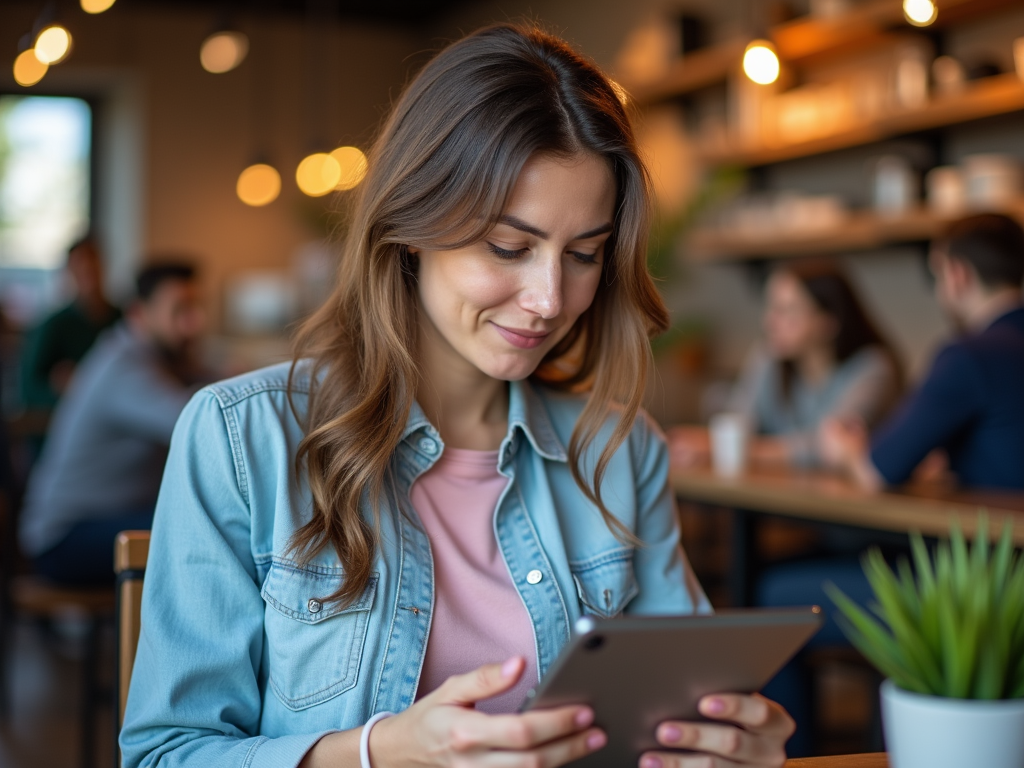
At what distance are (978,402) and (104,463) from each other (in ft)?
7.96

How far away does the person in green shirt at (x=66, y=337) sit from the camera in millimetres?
4887

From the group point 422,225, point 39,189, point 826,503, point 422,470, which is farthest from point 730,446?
point 39,189

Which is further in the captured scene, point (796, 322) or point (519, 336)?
point (796, 322)

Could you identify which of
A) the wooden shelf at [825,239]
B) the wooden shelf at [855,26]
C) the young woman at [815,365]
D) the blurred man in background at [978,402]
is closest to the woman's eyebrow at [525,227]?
the blurred man in background at [978,402]

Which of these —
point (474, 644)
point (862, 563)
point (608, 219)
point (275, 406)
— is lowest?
point (862, 563)

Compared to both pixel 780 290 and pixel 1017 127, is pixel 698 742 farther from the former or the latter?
pixel 1017 127

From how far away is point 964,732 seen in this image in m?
0.77

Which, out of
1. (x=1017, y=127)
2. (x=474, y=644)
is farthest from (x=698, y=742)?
(x=1017, y=127)

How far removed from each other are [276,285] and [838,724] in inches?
201

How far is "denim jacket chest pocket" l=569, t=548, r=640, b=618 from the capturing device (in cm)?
127

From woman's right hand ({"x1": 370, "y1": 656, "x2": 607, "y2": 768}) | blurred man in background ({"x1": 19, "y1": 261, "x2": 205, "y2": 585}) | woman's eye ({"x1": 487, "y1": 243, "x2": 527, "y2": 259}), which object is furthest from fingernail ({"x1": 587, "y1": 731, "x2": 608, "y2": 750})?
blurred man in background ({"x1": 19, "y1": 261, "x2": 205, "y2": 585})

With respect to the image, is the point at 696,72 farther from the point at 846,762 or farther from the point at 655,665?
the point at 655,665

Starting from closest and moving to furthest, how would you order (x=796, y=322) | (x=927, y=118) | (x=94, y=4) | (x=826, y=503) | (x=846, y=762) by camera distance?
(x=846, y=762) → (x=826, y=503) → (x=94, y=4) → (x=796, y=322) → (x=927, y=118)

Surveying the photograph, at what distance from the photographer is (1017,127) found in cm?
390
